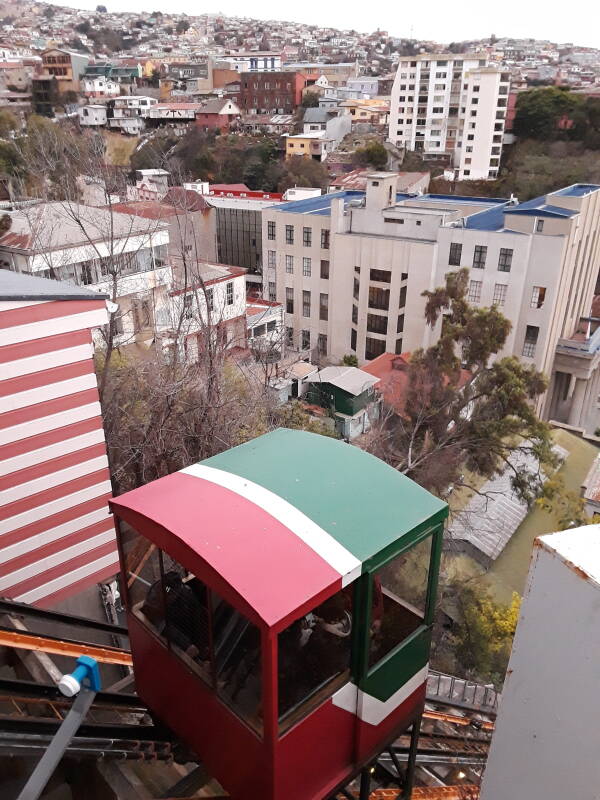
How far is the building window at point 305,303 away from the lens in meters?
33.8

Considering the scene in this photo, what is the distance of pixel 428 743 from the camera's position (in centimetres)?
704

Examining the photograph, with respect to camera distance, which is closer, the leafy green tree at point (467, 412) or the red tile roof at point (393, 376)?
the leafy green tree at point (467, 412)

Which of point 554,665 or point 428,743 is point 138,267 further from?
point 554,665

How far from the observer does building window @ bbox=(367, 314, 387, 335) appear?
30.7 metres

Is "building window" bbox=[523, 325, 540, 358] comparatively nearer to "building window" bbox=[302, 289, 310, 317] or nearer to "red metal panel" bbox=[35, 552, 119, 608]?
"building window" bbox=[302, 289, 310, 317]

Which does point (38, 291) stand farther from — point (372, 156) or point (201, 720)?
point (372, 156)

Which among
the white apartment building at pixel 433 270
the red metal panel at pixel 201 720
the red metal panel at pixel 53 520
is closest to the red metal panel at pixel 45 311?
the red metal panel at pixel 53 520

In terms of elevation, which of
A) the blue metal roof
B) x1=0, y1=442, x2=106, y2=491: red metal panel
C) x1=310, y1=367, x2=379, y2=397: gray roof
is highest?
x1=0, y1=442, x2=106, y2=491: red metal panel

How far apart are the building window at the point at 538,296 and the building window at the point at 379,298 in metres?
6.82

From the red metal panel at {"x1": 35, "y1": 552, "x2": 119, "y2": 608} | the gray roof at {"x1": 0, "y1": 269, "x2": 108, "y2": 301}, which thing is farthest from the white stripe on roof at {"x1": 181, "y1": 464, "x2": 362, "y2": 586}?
the red metal panel at {"x1": 35, "y1": 552, "x2": 119, "y2": 608}

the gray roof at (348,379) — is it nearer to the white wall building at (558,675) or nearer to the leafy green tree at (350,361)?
the leafy green tree at (350,361)

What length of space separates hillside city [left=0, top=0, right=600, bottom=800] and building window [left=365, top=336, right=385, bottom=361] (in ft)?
0.30

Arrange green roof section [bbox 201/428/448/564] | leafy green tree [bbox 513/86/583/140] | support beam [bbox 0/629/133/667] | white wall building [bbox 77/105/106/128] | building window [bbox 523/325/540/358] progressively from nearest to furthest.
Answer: green roof section [bbox 201/428/448/564]
support beam [bbox 0/629/133/667]
building window [bbox 523/325/540/358]
leafy green tree [bbox 513/86/583/140]
white wall building [bbox 77/105/106/128]

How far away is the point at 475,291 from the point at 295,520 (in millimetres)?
26548
